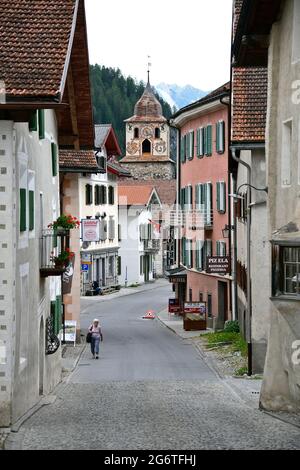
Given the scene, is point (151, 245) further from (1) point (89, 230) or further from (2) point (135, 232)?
(1) point (89, 230)

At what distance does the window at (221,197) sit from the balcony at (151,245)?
45768 millimetres

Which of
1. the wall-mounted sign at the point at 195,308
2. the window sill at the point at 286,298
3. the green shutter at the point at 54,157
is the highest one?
the green shutter at the point at 54,157

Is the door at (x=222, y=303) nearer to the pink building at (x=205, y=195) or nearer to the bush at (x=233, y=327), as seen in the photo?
the pink building at (x=205, y=195)

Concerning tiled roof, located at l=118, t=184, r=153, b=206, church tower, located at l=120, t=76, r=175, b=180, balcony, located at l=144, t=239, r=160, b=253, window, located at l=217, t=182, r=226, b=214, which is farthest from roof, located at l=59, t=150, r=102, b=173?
church tower, located at l=120, t=76, r=175, b=180

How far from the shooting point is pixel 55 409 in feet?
67.5

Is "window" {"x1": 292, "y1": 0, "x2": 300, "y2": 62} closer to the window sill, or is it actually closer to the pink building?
the window sill

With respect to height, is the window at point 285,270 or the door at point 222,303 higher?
the window at point 285,270

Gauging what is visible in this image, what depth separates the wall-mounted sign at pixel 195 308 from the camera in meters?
47.0

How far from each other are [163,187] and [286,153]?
296 feet

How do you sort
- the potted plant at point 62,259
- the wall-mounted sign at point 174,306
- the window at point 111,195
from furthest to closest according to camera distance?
the window at point 111,195 → the wall-mounted sign at point 174,306 → the potted plant at point 62,259

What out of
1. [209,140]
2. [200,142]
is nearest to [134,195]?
[200,142]

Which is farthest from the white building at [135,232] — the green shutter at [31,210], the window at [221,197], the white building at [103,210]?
→ the green shutter at [31,210]

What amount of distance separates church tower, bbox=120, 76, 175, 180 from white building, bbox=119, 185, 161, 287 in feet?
78.1

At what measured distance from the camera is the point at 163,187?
359 ft
